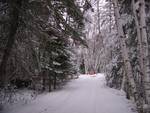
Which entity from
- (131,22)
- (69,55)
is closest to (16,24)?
(131,22)

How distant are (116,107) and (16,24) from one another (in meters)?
5.96

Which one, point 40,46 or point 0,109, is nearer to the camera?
point 40,46

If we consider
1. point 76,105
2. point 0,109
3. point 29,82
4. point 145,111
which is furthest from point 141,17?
point 29,82

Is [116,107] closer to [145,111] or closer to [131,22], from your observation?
[145,111]

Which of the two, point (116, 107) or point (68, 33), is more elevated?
point (68, 33)

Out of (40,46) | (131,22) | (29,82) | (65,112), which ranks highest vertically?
(131,22)

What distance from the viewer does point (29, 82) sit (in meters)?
15.3

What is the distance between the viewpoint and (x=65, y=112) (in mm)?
9258

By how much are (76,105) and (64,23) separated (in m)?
4.91

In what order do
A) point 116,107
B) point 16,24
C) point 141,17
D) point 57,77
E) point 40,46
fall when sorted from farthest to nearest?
point 57,77, point 116,107, point 40,46, point 141,17, point 16,24

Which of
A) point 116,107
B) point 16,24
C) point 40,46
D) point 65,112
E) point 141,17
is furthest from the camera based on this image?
point 116,107

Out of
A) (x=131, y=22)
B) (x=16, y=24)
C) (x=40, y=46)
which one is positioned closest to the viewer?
(x=16, y=24)

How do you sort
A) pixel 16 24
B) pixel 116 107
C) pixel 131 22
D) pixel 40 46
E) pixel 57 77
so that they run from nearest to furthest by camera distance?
1. pixel 16 24
2. pixel 40 46
3. pixel 116 107
4. pixel 131 22
5. pixel 57 77

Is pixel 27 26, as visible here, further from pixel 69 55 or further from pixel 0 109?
pixel 69 55
